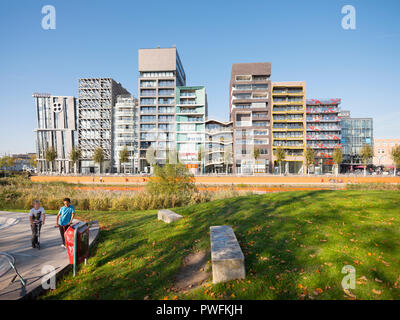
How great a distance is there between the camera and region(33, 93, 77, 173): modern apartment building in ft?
254

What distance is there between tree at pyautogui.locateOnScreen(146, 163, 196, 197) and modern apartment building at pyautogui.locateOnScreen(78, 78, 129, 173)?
2212 inches

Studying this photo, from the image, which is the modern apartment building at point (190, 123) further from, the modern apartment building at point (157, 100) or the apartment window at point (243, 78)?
the apartment window at point (243, 78)

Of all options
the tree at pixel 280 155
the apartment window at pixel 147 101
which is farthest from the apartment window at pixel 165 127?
the tree at pixel 280 155

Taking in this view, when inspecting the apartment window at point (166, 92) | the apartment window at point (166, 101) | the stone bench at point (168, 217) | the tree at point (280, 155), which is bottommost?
the stone bench at point (168, 217)

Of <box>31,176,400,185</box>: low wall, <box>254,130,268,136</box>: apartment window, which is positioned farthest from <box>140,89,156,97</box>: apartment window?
<box>254,130,268,136</box>: apartment window

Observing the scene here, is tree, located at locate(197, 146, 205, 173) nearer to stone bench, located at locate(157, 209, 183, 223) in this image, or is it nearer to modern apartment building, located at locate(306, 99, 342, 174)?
modern apartment building, located at locate(306, 99, 342, 174)

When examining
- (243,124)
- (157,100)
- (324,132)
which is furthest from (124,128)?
(324,132)

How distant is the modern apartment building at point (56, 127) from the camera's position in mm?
77500

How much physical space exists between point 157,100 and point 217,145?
76.6 ft

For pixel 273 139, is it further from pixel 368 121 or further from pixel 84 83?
pixel 84 83

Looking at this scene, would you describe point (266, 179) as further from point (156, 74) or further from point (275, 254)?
point (156, 74)

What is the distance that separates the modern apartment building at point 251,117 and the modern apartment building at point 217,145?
2515mm

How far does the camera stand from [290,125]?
6094 centimetres

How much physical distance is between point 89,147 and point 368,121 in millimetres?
98289
